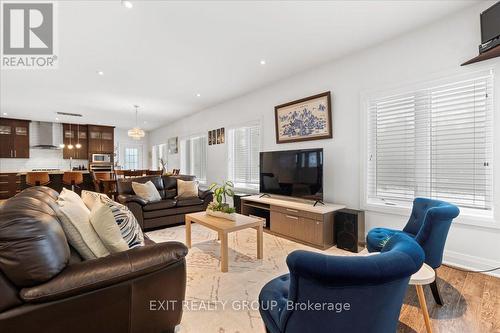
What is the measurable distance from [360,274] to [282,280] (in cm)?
74

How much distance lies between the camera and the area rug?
1.75 m

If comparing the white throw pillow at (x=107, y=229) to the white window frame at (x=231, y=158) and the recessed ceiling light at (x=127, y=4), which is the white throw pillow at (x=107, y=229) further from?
the white window frame at (x=231, y=158)

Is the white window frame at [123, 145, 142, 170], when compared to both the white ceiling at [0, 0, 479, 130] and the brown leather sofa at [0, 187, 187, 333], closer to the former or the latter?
the white ceiling at [0, 0, 479, 130]

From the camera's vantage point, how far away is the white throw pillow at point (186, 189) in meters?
4.69

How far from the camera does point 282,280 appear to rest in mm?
1438

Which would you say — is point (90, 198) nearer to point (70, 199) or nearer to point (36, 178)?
point (70, 199)

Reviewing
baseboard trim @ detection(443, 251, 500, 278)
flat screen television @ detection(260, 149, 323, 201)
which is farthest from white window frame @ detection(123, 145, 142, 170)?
baseboard trim @ detection(443, 251, 500, 278)

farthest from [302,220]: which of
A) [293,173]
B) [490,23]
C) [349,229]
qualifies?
[490,23]

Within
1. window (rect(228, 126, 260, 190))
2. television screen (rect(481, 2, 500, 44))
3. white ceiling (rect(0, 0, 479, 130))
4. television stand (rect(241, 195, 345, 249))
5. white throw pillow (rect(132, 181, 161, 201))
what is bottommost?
television stand (rect(241, 195, 345, 249))

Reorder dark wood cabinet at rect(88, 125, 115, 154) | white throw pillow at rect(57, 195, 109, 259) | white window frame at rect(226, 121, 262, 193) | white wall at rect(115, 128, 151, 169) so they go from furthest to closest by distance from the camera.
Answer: white wall at rect(115, 128, 151, 169)
dark wood cabinet at rect(88, 125, 115, 154)
white window frame at rect(226, 121, 262, 193)
white throw pillow at rect(57, 195, 109, 259)

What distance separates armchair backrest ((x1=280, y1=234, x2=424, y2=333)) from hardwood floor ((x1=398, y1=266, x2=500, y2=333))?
3.64 feet

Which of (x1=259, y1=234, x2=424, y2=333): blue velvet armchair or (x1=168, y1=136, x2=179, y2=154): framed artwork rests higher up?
(x1=168, y1=136, x2=179, y2=154): framed artwork

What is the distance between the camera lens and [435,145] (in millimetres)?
2713

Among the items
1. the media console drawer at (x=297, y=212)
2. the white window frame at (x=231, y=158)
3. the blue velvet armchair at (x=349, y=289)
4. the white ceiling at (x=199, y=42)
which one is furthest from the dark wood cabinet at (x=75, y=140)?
the blue velvet armchair at (x=349, y=289)
